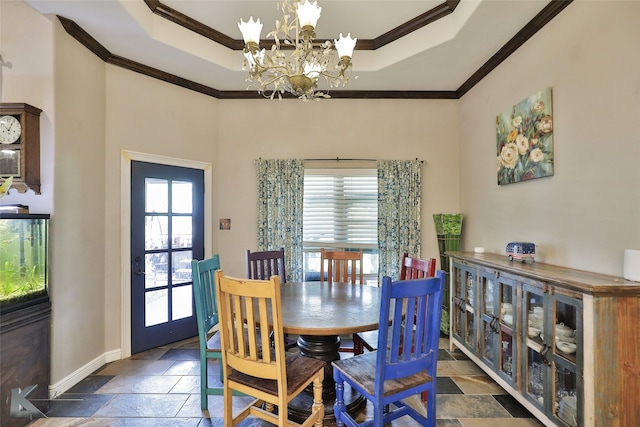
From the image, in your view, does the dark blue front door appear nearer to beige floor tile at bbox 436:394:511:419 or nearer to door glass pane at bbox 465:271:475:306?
beige floor tile at bbox 436:394:511:419

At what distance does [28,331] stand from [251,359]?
1.75 m

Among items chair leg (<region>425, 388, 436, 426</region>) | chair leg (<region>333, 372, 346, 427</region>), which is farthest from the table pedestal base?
chair leg (<region>425, 388, 436, 426</region>)

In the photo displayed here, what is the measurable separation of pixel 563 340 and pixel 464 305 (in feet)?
3.72

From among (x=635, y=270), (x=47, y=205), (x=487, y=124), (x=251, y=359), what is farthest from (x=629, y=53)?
(x=47, y=205)

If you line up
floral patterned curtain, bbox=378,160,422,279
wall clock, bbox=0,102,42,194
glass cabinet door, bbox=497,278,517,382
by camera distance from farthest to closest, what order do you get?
floral patterned curtain, bbox=378,160,422,279 → wall clock, bbox=0,102,42,194 → glass cabinet door, bbox=497,278,517,382

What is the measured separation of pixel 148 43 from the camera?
294cm

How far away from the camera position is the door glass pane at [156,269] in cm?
340

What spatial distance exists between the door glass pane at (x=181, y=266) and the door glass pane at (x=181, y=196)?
513mm

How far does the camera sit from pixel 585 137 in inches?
→ 84.1

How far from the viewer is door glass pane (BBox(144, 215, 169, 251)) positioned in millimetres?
3387

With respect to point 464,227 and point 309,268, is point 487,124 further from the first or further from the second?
point 309,268

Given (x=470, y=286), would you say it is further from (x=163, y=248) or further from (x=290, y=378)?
(x=163, y=248)

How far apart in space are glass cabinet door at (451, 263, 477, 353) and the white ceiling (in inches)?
84.0

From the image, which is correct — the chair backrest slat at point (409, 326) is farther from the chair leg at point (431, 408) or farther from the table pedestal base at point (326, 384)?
the table pedestal base at point (326, 384)
